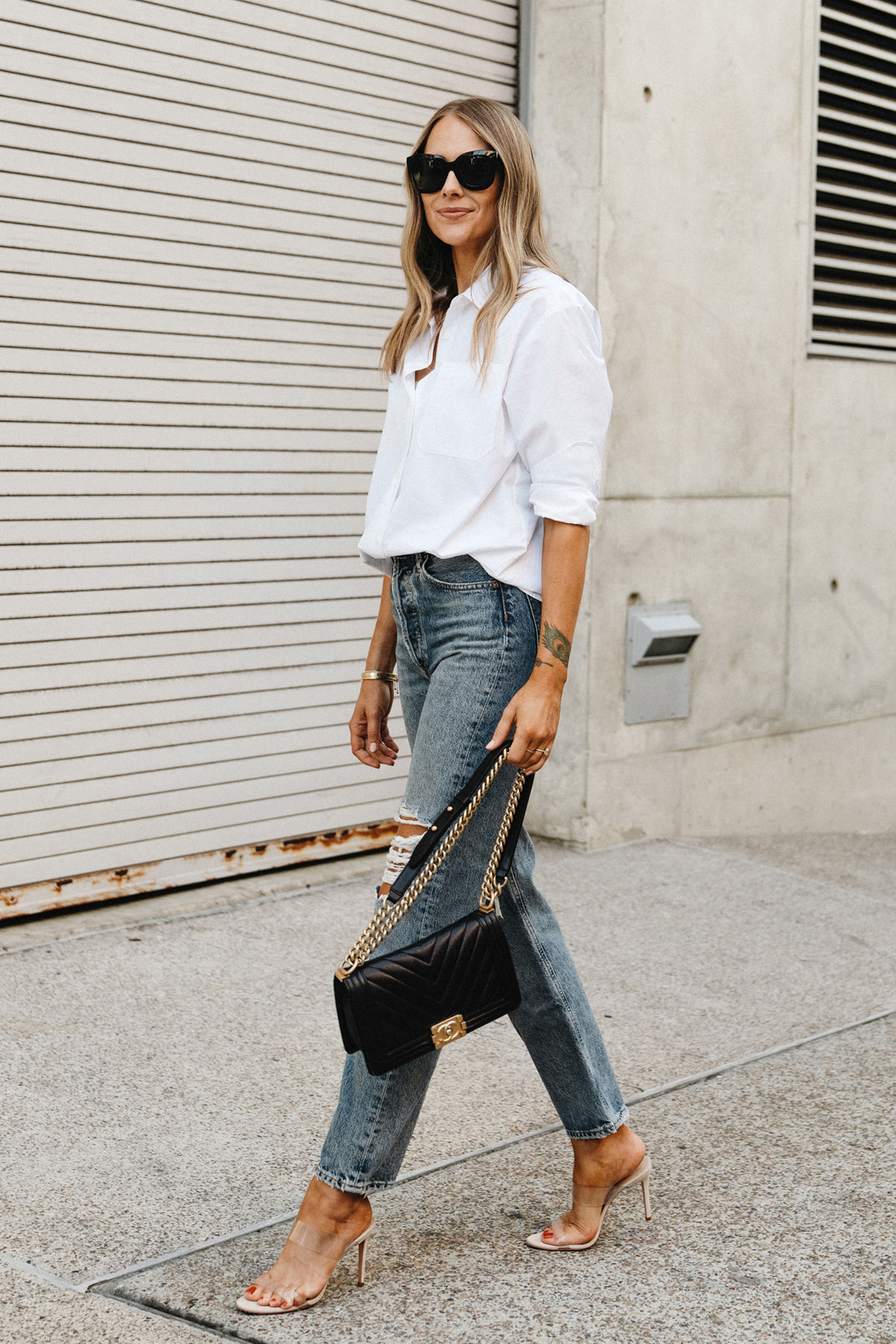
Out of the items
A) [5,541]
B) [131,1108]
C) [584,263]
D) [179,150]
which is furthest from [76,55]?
[131,1108]

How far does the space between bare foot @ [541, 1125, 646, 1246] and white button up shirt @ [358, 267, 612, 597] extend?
1.01 metres

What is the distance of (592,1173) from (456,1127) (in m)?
0.62

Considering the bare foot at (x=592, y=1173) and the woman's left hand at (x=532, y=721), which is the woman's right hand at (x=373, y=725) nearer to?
the woman's left hand at (x=532, y=721)

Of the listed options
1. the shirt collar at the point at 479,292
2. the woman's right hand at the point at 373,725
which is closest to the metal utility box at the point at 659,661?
the woman's right hand at the point at 373,725

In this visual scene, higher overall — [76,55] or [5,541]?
[76,55]

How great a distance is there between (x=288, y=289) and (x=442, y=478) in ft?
9.06

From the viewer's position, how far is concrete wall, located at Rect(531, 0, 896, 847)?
5.61m

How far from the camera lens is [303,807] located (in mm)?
5309

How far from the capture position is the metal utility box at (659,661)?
5.83 metres

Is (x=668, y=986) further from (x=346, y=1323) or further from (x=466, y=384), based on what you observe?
(x=466, y=384)

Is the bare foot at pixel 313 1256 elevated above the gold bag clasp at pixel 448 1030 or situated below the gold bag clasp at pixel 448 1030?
below

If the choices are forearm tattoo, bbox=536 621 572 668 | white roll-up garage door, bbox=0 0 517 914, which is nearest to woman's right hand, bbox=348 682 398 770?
forearm tattoo, bbox=536 621 572 668

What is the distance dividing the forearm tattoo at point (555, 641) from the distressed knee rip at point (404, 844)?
1.12 ft

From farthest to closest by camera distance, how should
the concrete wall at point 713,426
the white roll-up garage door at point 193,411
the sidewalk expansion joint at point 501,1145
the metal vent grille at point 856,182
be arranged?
1. the metal vent grille at point 856,182
2. the concrete wall at point 713,426
3. the white roll-up garage door at point 193,411
4. the sidewalk expansion joint at point 501,1145
